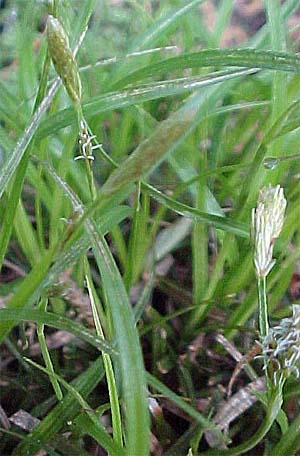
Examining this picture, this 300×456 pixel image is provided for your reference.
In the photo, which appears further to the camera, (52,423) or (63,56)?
(52,423)

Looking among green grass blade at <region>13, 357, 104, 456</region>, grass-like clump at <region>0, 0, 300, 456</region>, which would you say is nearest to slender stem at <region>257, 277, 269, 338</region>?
grass-like clump at <region>0, 0, 300, 456</region>

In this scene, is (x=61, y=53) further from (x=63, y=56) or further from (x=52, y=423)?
(x=52, y=423)

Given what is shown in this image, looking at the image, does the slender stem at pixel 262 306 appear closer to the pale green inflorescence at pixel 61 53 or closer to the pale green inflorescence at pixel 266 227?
the pale green inflorescence at pixel 266 227

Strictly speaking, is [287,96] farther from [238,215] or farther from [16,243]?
[16,243]

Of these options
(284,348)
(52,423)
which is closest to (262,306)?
(284,348)

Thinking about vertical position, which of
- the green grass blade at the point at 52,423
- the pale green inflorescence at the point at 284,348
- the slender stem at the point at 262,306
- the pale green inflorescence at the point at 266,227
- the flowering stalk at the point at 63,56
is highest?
the flowering stalk at the point at 63,56

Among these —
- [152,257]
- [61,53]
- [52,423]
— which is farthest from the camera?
[152,257]

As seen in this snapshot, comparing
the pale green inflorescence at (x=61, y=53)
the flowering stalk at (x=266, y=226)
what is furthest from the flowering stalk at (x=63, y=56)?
the flowering stalk at (x=266, y=226)

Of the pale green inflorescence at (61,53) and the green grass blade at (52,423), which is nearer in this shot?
the pale green inflorescence at (61,53)

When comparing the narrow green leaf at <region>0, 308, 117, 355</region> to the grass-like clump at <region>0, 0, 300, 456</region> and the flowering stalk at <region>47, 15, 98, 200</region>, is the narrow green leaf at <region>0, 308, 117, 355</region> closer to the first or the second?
the grass-like clump at <region>0, 0, 300, 456</region>
